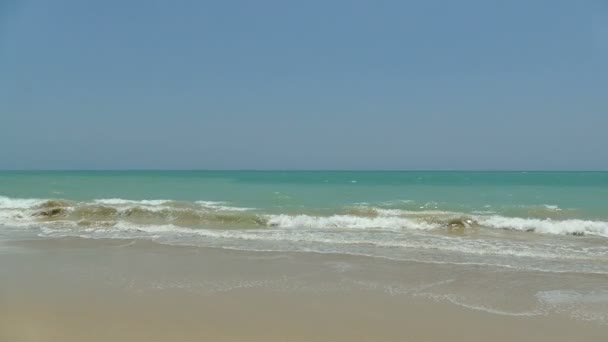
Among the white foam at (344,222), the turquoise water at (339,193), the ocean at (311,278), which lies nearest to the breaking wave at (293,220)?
the white foam at (344,222)

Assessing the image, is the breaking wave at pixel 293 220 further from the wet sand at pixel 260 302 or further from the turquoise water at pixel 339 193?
the wet sand at pixel 260 302

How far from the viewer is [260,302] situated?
5.42 meters

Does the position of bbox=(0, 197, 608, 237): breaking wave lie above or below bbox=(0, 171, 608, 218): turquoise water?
below

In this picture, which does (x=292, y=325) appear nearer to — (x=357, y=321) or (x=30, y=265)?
(x=357, y=321)

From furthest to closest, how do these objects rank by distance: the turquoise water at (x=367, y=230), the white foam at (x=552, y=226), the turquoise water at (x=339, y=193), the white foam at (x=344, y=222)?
the turquoise water at (x=339, y=193) → the white foam at (x=344, y=222) → the white foam at (x=552, y=226) → the turquoise water at (x=367, y=230)

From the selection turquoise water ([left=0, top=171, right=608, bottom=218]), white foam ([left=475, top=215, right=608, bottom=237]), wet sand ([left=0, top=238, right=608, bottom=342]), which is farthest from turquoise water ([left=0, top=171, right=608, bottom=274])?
wet sand ([left=0, top=238, right=608, bottom=342])

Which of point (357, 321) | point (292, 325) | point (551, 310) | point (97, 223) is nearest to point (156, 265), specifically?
point (292, 325)

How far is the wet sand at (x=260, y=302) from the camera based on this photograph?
4.39 metres

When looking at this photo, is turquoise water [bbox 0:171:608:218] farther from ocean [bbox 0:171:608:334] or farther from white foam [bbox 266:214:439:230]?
ocean [bbox 0:171:608:334]

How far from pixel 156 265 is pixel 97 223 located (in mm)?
7795

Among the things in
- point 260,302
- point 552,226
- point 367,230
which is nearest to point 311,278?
point 260,302

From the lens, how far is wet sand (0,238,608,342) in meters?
4.39

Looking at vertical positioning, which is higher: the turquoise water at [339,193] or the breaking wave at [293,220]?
the turquoise water at [339,193]

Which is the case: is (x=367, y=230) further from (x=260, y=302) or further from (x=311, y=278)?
(x=260, y=302)
